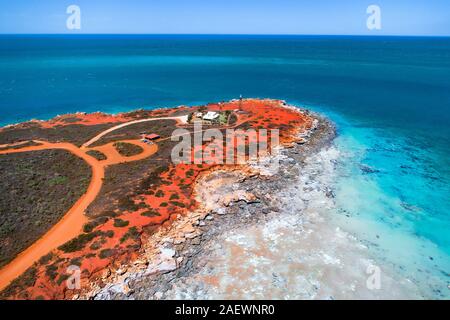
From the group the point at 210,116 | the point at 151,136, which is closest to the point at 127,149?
the point at 151,136

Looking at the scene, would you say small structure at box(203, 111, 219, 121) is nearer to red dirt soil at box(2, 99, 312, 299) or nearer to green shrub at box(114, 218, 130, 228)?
red dirt soil at box(2, 99, 312, 299)

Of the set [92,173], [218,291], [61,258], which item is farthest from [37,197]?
[218,291]

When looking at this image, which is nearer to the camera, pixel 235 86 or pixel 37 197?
pixel 37 197

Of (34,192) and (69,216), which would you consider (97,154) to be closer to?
(34,192)

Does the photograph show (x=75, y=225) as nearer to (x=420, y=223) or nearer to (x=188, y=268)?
(x=188, y=268)

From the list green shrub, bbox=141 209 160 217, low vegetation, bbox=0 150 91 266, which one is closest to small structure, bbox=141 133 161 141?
low vegetation, bbox=0 150 91 266

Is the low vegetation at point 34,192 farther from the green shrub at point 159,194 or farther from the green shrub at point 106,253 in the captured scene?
the green shrub at point 159,194

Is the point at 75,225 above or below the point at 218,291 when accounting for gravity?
above

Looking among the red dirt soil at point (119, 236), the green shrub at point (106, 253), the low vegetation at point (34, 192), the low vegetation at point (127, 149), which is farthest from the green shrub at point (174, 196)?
the low vegetation at point (127, 149)
